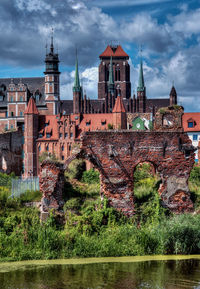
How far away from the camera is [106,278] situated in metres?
16.4

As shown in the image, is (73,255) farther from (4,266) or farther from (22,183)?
(22,183)

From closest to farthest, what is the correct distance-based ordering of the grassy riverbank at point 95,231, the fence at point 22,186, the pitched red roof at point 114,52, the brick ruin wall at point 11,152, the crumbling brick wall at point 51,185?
the grassy riverbank at point 95,231
the crumbling brick wall at point 51,185
the fence at point 22,186
the brick ruin wall at point 11,152
the pitched red roof at point 114,52

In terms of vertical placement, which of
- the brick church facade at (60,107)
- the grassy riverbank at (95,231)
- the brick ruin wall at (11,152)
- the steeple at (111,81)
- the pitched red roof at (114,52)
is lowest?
the grassy riverbank at (95,231)

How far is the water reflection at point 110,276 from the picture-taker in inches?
614

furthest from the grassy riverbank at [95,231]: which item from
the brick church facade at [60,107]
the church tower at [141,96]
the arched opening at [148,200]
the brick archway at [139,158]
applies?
the church tower at [141,96]

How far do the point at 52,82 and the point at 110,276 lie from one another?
280 ft

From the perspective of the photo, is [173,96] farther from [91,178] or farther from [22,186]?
[22,186]

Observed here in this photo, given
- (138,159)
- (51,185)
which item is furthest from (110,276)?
(138,159)

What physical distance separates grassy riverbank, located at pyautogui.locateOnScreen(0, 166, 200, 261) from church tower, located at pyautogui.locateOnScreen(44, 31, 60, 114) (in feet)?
254

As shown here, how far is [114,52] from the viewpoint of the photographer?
14275 centimetres

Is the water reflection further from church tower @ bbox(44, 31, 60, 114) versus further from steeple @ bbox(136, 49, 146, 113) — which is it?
steeple @ bbox(136, 49, 146, 113)

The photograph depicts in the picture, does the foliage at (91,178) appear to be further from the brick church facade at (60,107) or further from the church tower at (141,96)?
the church tower at (141,96)

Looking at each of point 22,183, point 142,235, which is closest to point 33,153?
point 22,183

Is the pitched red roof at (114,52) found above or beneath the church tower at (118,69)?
above
